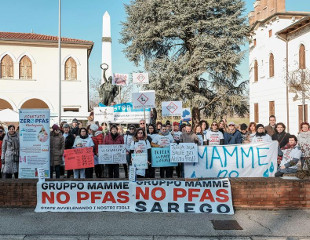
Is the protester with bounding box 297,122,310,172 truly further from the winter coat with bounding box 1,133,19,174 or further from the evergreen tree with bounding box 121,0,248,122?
the evergreen tree with bounding box 121,0,248,122

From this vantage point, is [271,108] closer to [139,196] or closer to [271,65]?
[271,65]

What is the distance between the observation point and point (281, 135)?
10039 millimetres

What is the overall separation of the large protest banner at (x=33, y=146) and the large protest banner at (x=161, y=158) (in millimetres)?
2651

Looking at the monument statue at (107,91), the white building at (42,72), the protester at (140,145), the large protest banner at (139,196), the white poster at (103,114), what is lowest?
the large protest banner at (139,196)

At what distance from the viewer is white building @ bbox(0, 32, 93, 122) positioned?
31.1 meters

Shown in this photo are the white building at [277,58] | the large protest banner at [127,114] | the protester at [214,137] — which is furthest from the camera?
the white building at [277,58]

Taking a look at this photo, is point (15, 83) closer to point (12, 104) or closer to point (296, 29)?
point (12, 104)

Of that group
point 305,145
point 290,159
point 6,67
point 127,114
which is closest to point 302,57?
point 127,114

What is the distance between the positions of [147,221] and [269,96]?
26.3m

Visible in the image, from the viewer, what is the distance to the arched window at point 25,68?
31.5 meters

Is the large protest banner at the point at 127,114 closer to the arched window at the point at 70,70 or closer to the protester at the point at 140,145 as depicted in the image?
the protester at the point at 140,145

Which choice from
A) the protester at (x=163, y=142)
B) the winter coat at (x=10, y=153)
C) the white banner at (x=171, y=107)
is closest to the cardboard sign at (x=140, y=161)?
the protester at (x=163, y=142)

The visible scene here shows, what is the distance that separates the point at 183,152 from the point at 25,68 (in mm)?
25560

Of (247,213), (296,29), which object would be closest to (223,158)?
(247,213)
